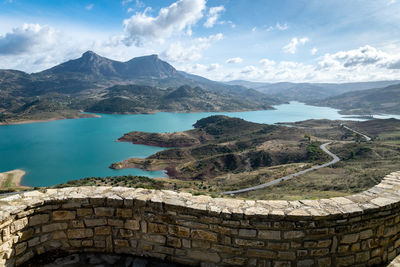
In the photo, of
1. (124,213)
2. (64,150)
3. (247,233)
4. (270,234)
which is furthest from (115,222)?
(64,150)

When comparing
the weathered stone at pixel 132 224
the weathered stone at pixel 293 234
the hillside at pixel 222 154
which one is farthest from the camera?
the hillside at pixel 222 154

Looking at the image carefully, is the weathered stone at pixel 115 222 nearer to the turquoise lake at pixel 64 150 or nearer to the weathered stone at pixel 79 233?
the weathered stone at pixel 79 233

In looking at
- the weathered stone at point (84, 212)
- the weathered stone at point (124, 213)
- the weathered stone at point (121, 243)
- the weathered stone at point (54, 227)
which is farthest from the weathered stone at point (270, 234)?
the weathered stone at point (54, 227)

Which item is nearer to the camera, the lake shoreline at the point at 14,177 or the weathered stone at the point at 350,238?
the weathered stone at the point at 350,238

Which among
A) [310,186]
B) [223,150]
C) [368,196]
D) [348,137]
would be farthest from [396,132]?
[368,196]

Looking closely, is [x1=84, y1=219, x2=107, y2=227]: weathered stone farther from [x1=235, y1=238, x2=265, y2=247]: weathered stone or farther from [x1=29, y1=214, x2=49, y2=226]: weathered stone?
[x1=235, y1=238, x2=265, y2=247]: weathered stone

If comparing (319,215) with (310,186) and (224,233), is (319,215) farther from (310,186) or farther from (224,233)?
(310,186)

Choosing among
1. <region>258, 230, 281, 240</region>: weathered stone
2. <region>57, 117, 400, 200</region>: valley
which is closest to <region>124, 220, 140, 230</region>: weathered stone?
<region>258, 230, 281, 240</region>: weathered stone

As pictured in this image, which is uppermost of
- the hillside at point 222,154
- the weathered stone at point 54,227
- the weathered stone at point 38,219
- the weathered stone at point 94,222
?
the weathered stone at point 38,219
